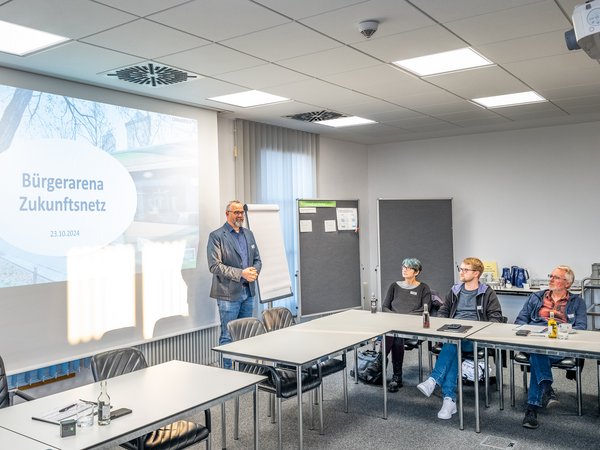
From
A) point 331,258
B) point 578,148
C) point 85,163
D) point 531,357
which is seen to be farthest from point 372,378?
point 578,148

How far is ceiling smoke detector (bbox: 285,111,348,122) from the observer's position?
602 cm

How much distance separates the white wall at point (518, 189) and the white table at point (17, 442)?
6680mm

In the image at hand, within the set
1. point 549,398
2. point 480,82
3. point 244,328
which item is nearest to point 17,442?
point 244,328

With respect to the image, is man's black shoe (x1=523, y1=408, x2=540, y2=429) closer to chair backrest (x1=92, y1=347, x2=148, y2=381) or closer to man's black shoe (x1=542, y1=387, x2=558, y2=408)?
man's black shoe (x1=542, y1=387, x2=558, y2=408)

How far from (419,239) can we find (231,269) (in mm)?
3450

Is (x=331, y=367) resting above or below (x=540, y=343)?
below

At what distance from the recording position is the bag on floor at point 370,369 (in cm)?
488

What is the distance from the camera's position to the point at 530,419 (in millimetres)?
3865

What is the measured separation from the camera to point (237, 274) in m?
5.17

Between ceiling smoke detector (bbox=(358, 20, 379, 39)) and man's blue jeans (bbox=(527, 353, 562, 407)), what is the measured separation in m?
2.67

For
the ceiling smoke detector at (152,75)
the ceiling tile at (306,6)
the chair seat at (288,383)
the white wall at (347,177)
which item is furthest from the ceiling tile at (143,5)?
the white wall at (347,177)

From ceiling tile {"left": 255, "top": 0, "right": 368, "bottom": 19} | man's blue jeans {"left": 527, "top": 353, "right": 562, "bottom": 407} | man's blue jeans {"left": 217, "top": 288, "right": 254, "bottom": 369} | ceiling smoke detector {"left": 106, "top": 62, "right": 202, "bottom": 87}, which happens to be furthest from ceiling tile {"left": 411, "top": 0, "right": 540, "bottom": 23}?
man's blue jeans {"left": 217, "top": 288, "right": 254, "bottom": 369}

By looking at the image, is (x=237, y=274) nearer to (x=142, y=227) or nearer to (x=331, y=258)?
(x=142, y=227)

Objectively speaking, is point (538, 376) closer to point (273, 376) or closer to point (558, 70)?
point (273, 376)
